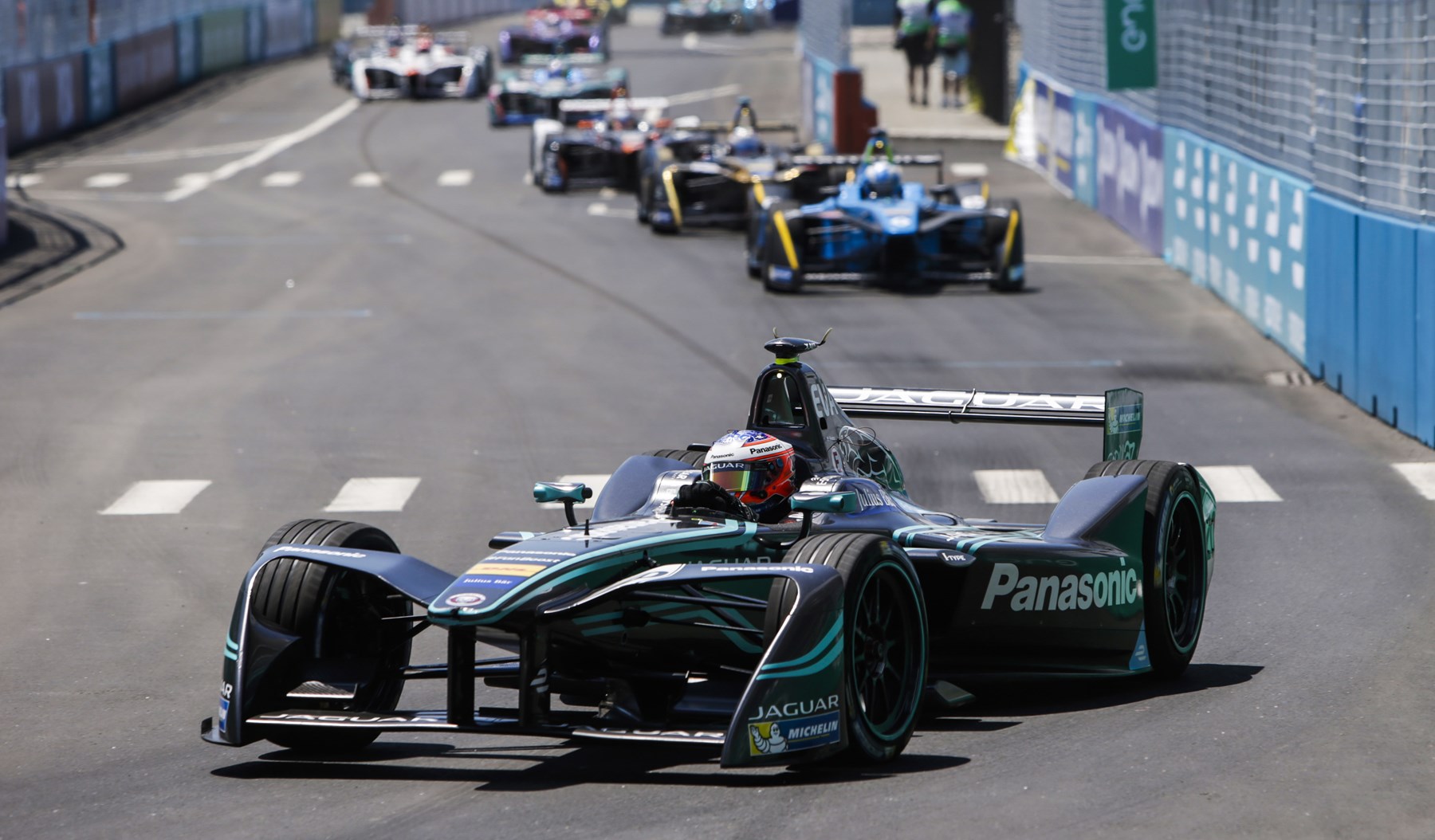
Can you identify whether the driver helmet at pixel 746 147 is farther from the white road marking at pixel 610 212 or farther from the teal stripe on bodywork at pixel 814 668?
the teal stripe on bodywork at pixel 814 668

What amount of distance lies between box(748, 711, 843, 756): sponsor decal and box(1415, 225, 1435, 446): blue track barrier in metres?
9.44

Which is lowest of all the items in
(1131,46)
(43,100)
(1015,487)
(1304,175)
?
(1015,487)

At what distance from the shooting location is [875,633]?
8.18m

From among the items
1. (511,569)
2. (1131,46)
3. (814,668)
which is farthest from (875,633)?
(1131,46)

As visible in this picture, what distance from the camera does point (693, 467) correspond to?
1020 cm

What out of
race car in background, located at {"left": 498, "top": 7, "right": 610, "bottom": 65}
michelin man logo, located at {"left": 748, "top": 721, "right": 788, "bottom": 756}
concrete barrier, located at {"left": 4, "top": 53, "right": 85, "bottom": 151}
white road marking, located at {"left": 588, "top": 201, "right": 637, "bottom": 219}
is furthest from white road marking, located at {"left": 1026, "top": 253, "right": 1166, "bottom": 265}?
race car in background, located at {"left": 498, "top": 7, "right": 610, "bottom": 65}

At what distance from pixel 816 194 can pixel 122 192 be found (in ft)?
41.6

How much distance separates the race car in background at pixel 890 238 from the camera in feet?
79.6

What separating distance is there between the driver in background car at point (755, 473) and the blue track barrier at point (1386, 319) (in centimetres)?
839

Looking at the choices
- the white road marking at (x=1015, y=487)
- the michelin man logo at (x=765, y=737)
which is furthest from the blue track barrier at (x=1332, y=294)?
the michelin man logo at (x=765, y=737)

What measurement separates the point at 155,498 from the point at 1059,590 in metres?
7.74

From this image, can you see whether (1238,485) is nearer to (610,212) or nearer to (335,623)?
(335,623)

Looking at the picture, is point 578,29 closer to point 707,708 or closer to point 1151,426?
point 1151,426

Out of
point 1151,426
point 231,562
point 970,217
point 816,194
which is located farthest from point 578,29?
point 231,562
